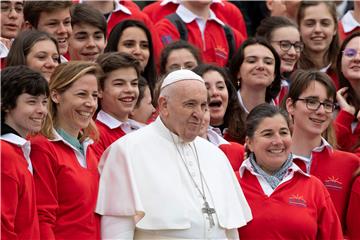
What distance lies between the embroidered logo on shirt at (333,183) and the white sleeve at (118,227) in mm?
2131

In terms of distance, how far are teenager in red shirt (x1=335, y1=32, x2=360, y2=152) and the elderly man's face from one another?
2.59m

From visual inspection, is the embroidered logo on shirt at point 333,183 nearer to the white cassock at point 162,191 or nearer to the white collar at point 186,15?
the white cassock at point 162,191

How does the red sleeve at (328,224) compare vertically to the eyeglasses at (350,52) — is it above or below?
below

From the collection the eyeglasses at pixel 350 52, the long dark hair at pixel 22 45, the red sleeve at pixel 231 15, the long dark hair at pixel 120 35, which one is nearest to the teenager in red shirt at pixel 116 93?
the long dark hair at pixel 22 45

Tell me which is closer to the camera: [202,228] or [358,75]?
[202,228]

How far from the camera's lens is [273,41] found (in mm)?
10938

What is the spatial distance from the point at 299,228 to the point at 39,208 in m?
1.87

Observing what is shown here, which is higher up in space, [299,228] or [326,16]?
[326,16]

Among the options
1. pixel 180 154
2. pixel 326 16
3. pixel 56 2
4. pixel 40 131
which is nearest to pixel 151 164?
pixel 180 154

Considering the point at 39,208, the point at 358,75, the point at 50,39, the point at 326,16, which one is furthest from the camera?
the point at 326,16

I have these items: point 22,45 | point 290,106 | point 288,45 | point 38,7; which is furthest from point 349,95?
point 22,45

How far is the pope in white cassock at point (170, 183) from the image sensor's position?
25.1 feet

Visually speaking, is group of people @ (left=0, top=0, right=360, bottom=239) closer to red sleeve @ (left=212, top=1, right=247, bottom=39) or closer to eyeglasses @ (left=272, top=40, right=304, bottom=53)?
eyeglasses @ (left=272, top=40, right=304, bottom=53)

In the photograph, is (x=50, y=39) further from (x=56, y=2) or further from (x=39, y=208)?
(x=39, y=208)
